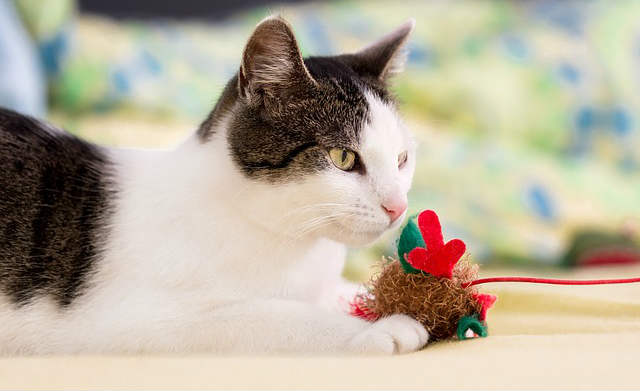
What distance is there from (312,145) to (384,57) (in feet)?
1.01

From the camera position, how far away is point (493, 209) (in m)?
2.41

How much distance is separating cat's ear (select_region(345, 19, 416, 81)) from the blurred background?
69cm

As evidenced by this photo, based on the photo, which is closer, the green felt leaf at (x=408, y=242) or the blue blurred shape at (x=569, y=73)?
the green felt leaf at (x=408, y=242)

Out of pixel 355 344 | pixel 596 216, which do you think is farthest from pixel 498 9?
pixel 355 344

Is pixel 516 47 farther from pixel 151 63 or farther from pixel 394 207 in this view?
pixel 394 207

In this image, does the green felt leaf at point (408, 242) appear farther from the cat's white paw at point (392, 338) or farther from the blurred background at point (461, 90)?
the blurred background at point (461, 90)

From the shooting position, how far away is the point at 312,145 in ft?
3.61

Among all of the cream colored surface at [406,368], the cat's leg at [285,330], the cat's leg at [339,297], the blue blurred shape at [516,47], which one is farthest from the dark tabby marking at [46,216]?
the blue blurred shape at [516,47]

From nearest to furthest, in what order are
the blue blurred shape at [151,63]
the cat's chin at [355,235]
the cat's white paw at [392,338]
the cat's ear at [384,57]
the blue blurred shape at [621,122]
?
the cat's white paw at [392,338], the cat's chin at [355,235], the cat's ear at [384,57], the blue blurred shape at [151,63], the blue blurred shape at [621,122]

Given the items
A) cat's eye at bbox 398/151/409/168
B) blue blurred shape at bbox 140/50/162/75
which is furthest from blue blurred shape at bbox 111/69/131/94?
cat's eye at bbox 398/151/409/168

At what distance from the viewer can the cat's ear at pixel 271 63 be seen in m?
1.09

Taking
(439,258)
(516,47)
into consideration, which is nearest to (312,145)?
(439,258)

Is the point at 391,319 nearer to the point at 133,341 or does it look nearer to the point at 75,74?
the point at 133,341

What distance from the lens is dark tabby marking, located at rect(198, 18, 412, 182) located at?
1090 mm
